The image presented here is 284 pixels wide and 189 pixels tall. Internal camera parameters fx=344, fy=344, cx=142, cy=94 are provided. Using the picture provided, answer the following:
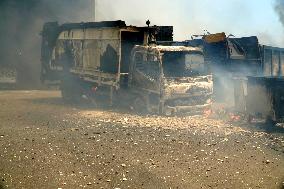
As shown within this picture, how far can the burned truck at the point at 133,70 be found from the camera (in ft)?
35.5

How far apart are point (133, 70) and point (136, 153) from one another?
5.30 meters

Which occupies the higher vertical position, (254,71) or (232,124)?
(254,71)

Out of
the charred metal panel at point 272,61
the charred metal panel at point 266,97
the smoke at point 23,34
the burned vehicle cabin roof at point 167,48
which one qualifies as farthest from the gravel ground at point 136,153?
the smoke at point 23,34

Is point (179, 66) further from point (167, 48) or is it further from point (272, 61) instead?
point (272, 61)

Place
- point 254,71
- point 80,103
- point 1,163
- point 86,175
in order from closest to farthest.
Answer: point 86,175
point 1,163
point 80,103
point 254,71

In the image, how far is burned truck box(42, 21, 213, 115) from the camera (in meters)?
10.8

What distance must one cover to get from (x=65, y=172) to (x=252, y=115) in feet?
20.5

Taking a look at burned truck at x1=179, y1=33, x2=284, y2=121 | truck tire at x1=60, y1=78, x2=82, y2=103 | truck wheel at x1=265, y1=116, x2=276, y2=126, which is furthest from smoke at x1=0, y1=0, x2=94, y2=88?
truck wheel at x1=265, y1=116, x2=276, y2=126

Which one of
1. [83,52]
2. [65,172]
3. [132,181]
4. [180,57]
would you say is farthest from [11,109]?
[132,181]

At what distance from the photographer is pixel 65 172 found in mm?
5844

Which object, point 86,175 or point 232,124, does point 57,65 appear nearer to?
point 232,124

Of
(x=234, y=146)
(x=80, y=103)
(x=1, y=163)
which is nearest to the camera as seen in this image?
(x=1, y=163)

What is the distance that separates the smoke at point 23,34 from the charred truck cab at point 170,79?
35.4 ft

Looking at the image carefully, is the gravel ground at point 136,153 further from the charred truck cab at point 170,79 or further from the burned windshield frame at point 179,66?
the burned windshield frame at point 179,66
